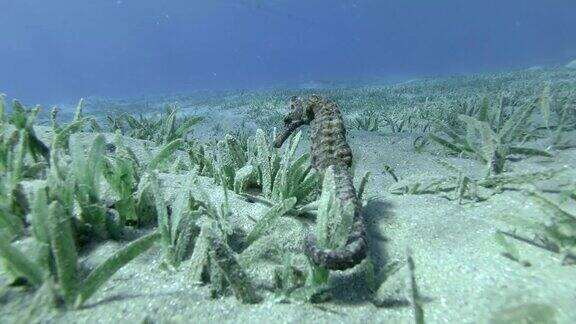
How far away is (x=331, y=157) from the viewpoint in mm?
3406

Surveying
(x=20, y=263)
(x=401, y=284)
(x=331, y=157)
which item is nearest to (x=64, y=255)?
(x=20, y=263)

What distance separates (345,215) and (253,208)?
990 mm

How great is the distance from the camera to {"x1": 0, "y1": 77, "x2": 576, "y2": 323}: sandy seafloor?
1.94 meters

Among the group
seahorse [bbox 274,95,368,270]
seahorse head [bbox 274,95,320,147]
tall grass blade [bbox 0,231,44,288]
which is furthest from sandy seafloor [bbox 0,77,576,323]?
seahorse head [bbox 274,95,320,147]

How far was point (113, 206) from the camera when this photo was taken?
109 inches

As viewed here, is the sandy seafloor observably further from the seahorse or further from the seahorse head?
the seahorse head

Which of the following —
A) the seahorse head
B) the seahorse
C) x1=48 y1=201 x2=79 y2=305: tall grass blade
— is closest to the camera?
x1=48 y1=201 x2=79 y2=305: tall grass blade

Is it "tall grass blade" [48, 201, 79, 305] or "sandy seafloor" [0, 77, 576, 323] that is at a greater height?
"tall grass blade" [48, 201, 79, 305]

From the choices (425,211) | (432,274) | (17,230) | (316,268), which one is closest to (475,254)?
(432,274)

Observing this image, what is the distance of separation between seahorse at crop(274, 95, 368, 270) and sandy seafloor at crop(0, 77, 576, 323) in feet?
0.76

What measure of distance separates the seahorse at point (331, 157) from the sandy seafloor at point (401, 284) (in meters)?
0.23

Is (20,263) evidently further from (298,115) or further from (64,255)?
(298,115)

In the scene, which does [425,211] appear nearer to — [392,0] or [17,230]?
[17,230]

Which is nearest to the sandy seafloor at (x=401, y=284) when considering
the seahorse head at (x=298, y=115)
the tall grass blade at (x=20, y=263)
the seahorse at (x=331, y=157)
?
the tall grass blade at (x=20, y=263)
